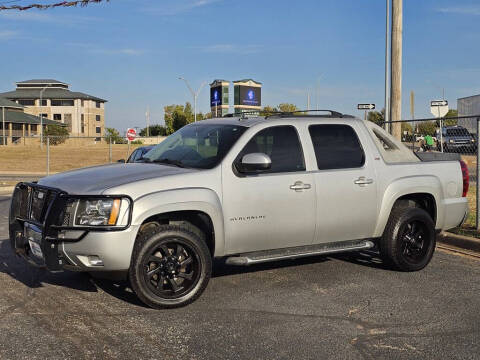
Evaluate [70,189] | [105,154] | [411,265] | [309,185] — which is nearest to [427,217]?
[411,265]

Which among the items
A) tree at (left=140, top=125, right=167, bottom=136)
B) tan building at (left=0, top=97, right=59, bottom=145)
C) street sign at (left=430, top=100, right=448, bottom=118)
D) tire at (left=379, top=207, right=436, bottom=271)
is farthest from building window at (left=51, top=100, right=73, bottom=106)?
tire at (left=379, top=207, right=436, bottom=271)

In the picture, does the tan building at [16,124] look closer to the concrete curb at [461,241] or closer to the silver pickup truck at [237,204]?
the concrete curb at [461,241]

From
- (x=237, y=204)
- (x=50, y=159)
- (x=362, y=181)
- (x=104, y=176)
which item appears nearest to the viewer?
(x=104, y=176)

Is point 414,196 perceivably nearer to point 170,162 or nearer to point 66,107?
point 170,162

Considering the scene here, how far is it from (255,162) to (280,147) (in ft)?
2.15

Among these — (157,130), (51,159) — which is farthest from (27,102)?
(51,159)

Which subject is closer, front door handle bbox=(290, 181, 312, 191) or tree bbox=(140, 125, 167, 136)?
front door handle bbox=(290, 181, 312, 191)

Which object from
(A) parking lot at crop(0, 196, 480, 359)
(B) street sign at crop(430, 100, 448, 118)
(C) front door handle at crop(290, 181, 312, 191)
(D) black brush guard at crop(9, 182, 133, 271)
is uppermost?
(B) street sign at crop(430, 100, 448, 118)

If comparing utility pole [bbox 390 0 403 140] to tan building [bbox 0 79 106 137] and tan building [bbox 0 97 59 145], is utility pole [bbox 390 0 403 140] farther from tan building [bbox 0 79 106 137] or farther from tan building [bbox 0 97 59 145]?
tan building [bbox 0 79 106 137]

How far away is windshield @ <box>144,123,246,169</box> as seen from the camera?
596cm

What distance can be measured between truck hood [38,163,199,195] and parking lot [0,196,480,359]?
1.12m

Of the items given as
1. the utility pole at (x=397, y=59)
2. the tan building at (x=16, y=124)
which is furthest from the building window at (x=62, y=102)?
the utility pole at (x=397, y=59)

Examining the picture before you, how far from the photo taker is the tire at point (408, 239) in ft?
22.1

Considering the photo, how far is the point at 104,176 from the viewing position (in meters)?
5.58
